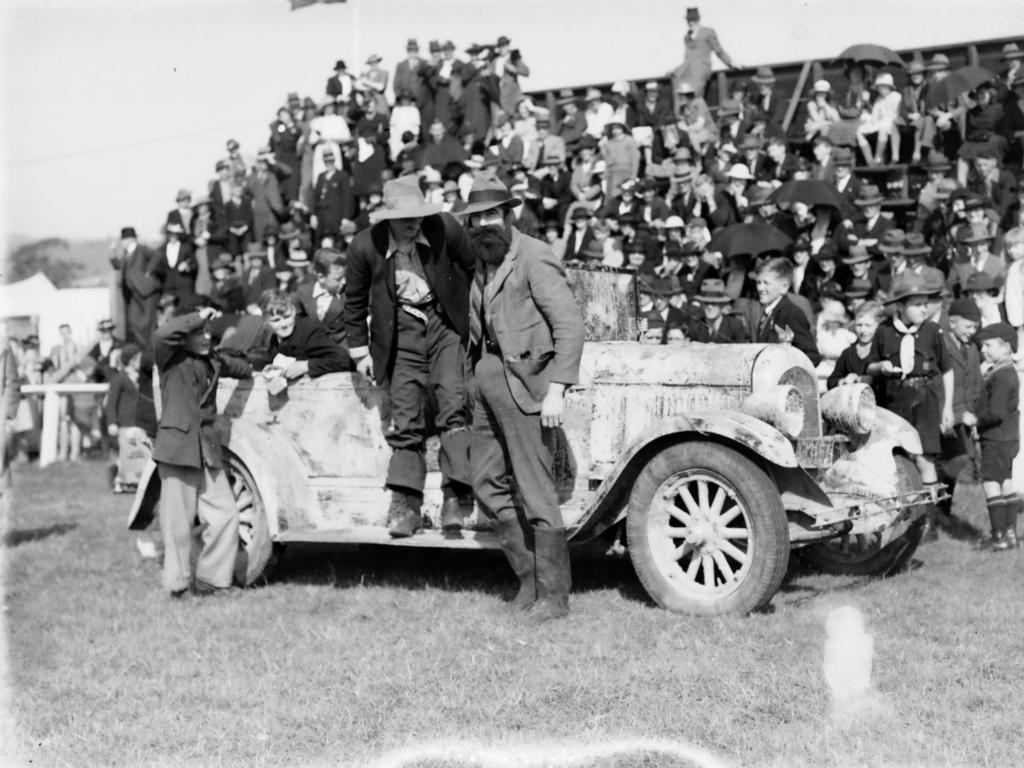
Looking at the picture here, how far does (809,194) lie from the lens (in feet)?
42.3

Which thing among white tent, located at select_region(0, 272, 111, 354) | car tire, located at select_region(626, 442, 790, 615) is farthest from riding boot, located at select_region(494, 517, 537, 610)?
white tent, located at select_region(0, 272, 111, 354)

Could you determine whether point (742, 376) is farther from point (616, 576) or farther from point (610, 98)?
point (610, 98)

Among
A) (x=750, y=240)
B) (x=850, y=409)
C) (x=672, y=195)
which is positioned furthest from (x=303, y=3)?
(x=850, y=409)

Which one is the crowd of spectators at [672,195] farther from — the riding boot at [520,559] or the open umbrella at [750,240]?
the riding boot at [520,559]

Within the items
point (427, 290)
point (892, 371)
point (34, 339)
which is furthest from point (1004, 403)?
point (34, 339)

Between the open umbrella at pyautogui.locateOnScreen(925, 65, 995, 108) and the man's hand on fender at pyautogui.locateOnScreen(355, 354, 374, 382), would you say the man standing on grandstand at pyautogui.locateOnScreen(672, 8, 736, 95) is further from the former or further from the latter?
the man's hand on fender at pyautogui.locateOnScreen(355, 354, 374, 382)

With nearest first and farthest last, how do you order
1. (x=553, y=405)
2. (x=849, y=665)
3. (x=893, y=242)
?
(x=849, y=665), (x=553, y=405), (x=893, y=242)

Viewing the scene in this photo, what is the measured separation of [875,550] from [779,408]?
5.48ft

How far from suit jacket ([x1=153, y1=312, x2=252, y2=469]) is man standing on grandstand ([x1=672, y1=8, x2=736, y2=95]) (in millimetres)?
10720

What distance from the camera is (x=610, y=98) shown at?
1722cm

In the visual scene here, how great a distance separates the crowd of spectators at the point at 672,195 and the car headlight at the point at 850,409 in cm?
74

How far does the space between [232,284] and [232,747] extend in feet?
38.4

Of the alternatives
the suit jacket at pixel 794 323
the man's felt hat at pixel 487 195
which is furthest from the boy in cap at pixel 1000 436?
the man's felt hat at pixel 487 195

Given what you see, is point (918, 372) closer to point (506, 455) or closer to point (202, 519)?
point (506, 455)
